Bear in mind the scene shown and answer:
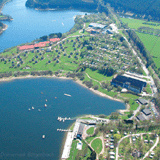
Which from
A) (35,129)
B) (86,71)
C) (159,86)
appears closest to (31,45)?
(86,71)

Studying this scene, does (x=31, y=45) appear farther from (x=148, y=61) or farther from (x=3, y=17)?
(x=3, y=17)

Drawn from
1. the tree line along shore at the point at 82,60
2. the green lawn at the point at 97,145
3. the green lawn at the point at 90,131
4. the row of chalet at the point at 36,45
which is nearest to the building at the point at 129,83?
the tree line along shore at the point at 82,60

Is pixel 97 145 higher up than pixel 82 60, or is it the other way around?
pixel 82 60

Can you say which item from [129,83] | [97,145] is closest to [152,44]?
[129,83]

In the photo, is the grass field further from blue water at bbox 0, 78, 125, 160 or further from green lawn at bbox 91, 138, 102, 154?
green lawn at bbox 91, 138, 102, 154

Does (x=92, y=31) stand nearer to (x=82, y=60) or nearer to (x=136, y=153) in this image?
(x=82, y=60)

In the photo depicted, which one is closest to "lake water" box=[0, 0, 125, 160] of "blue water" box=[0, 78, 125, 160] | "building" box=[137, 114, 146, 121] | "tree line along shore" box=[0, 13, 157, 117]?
"blue water" box=[0, 78, 125, 160]
